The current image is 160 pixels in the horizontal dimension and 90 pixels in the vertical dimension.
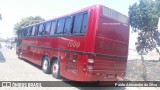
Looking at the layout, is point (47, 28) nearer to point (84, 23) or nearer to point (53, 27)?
point (53, 27)

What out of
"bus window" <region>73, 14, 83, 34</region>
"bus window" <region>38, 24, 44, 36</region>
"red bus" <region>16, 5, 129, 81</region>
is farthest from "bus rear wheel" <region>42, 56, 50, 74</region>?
"bus window" <region>73, 14, 83, 34</region>

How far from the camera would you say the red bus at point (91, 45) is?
344 inches

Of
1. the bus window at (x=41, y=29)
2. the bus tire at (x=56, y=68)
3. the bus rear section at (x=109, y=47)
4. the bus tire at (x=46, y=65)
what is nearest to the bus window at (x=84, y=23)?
the bus rear section at (x=109, y=47)

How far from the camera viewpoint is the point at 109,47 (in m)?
9.38

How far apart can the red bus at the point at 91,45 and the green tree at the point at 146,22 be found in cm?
1829

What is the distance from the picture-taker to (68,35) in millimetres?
10430

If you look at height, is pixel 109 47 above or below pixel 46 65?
above

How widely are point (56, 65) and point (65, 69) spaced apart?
1.42 metres

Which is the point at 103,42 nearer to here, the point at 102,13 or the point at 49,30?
the point at 102,13

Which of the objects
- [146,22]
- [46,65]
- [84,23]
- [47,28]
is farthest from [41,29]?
[146,22]

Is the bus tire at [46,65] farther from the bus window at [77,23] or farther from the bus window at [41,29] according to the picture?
the bus window at [77,23]

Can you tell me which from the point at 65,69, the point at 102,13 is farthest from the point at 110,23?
the point at 65,69

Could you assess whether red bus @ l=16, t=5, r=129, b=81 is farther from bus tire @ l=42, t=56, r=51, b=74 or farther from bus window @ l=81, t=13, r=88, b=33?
bus tire @ l=42, t=56, r=51, b=74

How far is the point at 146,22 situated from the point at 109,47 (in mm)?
20398
